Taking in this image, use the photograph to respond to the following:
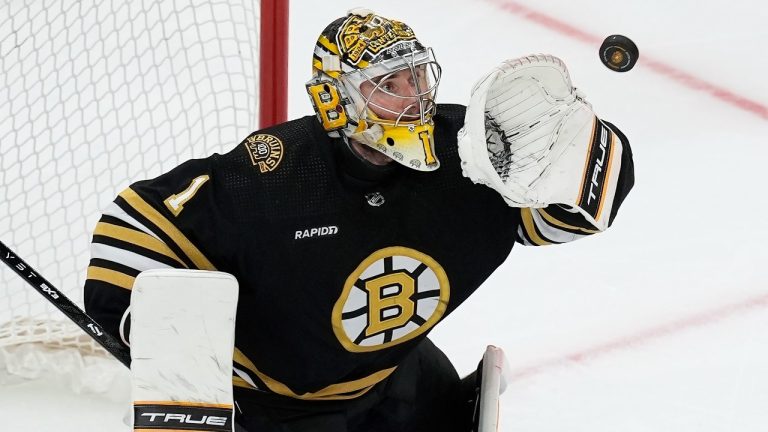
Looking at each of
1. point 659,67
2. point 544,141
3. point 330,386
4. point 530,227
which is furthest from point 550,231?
point 659,67

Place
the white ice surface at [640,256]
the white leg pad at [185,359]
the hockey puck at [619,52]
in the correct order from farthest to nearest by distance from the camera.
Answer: the white ice surface at [640,256]
the hockey puck at [619,52]
the white leg pad at [185,359]

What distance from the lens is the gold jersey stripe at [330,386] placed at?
91.7 inches

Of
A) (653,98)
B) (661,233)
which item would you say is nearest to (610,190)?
(661,233)

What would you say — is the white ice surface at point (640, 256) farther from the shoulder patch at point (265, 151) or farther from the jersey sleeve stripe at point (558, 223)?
the shoulder patch at point (265, 151)

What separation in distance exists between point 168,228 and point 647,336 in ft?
4.84

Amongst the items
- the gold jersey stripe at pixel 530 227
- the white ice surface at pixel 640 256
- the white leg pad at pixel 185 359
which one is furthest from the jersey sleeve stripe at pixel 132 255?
the white ice surface at pixel 640 256

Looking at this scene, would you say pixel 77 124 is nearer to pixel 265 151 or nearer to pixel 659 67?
pixel 265 151

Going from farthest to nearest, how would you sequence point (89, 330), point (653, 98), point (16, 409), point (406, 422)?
point (653, 98), point (16, 409), point (406, 422), point (89, 330)

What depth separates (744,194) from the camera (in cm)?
362

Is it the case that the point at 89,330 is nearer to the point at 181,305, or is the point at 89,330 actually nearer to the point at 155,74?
the point at 181,305

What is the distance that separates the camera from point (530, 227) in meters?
2.35

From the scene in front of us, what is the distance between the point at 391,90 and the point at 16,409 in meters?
1.39

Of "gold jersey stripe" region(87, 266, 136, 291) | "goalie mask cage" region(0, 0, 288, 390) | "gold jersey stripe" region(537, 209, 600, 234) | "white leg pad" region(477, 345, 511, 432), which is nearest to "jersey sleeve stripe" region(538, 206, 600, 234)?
"gold jersey stripe" region(537, 209, 600, 234)

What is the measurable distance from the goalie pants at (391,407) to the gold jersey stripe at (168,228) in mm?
363
